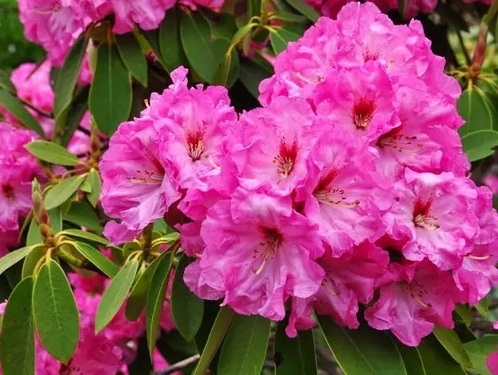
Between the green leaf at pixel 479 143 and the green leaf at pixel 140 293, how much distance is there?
0.48m

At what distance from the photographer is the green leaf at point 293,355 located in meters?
1.13

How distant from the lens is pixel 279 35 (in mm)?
1547

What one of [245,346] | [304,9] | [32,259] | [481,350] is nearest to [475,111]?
[304,9]

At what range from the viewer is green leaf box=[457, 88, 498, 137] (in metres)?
1.51

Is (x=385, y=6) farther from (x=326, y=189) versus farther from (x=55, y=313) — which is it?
(x=55, y=313)

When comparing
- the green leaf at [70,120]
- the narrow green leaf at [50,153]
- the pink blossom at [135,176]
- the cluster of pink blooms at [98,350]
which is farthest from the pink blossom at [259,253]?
the green leaf at [70,120]

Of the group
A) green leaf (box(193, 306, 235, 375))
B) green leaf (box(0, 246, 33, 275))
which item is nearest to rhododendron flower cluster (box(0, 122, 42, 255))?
green leaf (box(0, 246, 33, 275))

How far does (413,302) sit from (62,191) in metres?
0.61

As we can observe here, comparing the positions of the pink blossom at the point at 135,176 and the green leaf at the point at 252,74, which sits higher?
the pink blossom at the point at 135,176

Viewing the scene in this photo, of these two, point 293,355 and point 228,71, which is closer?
point 293,355

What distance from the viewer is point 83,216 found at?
1.51 metres

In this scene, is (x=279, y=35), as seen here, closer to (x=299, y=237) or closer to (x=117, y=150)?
(x=117, y=150)

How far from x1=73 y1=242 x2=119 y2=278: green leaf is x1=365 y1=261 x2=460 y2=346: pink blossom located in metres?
0.36

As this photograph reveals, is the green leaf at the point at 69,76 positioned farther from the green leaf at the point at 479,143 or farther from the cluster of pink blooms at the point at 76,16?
the green leaf at the point at 479,143
